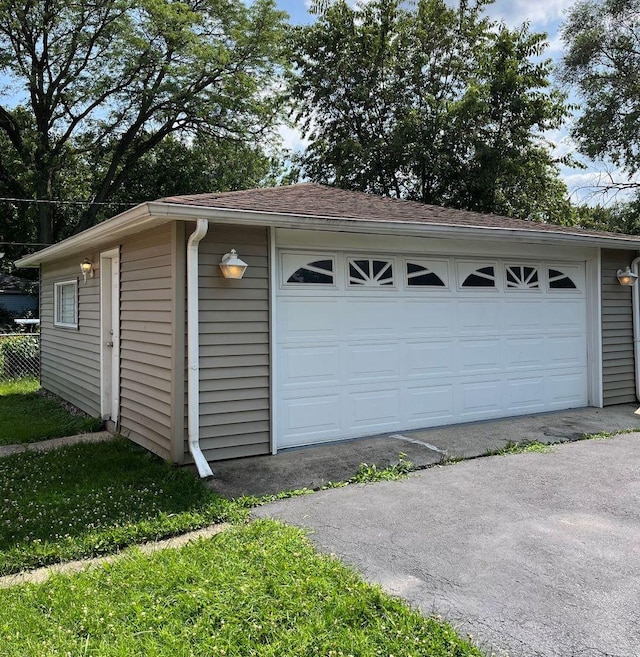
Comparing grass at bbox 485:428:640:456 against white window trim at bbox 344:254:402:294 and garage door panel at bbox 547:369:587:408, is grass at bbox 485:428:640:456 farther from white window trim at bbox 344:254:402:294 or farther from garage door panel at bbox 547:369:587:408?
white window trim at bbox 344:254:402:294

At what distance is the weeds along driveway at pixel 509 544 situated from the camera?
8.16 feet

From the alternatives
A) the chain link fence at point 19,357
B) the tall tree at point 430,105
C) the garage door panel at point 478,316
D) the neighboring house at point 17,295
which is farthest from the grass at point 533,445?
the neighboring house at point 17,295

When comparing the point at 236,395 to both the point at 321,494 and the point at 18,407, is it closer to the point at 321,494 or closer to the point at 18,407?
the point at 321,494

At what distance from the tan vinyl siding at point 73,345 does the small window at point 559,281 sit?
5.96 m

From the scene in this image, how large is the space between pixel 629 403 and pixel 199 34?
60.1 feet

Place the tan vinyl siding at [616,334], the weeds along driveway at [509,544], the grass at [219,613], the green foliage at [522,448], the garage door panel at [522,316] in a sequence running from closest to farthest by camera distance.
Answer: the grass at [219,613]
the weeds along driveway at [509,544]
the green foliage at [522,448]
the garage door panel at [522,316]
the tan vinyl siding at [616,334]

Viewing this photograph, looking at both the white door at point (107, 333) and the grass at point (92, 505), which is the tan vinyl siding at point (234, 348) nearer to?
the grass at point (92, 505)

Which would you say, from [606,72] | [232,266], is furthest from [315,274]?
[606,72]

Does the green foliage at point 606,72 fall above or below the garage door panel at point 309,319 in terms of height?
above

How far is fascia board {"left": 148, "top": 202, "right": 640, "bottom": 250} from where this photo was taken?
14.7 feet

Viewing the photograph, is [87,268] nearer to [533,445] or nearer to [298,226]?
[298,226]

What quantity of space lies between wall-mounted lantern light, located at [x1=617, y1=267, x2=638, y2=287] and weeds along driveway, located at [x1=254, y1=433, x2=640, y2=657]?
3237mm

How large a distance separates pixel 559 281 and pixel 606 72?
41.8 feet

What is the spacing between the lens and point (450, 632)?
2.41m
